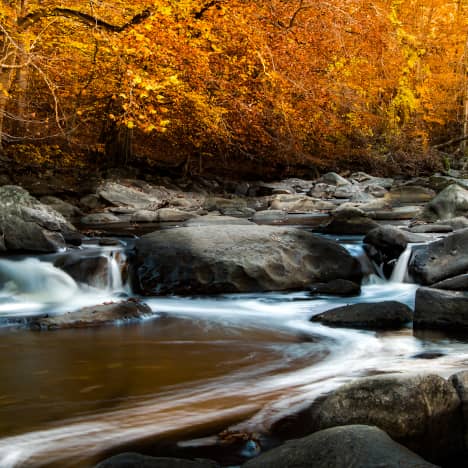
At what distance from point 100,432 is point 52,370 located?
1424 millimetres

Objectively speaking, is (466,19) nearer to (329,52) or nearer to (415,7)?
(415,7)

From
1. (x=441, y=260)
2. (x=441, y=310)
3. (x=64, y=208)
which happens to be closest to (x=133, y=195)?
(x=64, y=208)

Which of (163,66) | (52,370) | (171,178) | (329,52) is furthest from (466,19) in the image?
(52,370)

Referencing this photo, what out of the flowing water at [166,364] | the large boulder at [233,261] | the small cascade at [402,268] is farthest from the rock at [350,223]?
the flowing water at [166,364]

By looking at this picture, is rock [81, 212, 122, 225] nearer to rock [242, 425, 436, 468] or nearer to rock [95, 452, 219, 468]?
rock [95, 452, 219, 468]

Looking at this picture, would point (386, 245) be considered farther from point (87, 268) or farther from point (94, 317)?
point (94, 317)

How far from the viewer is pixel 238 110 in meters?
15.5

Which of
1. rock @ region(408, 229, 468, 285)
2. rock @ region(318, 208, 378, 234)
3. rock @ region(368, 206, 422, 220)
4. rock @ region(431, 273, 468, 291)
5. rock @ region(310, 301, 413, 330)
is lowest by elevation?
rock @ region(310, 301, 413, 330)

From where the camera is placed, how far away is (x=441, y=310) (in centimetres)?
604

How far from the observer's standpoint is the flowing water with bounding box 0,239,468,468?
3.62 metres

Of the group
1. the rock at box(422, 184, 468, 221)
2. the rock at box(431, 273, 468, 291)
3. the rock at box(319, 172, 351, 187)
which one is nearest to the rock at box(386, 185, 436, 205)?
the rock at box(319, 172, 351, 187)

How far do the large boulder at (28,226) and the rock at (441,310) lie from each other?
4839 mm

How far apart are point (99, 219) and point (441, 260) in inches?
305

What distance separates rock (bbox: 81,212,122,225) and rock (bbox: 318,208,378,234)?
472cm
